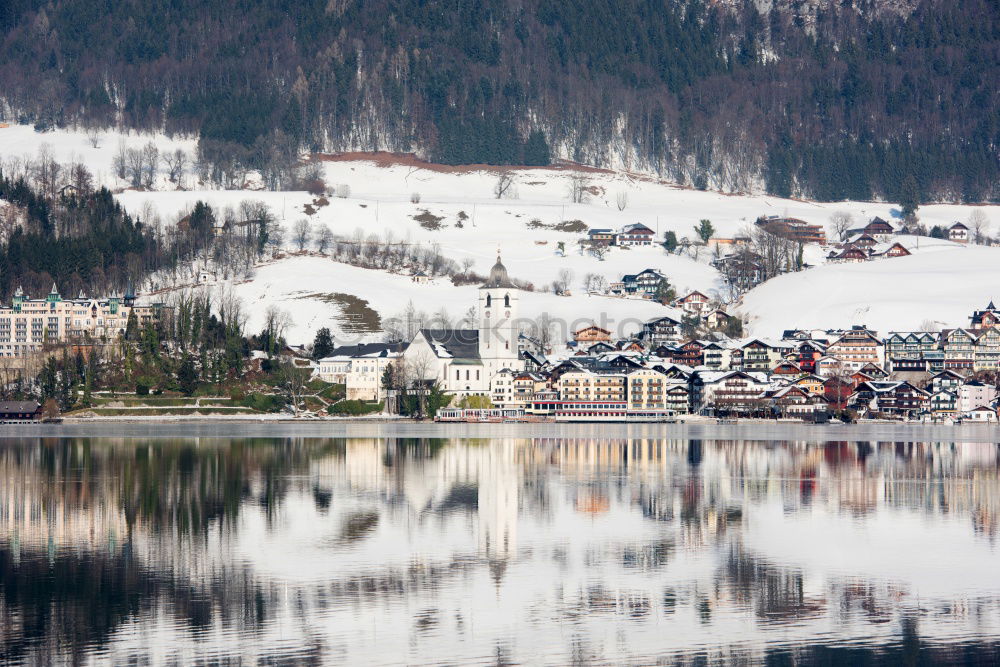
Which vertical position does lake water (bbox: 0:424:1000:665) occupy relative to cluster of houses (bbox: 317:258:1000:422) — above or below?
below

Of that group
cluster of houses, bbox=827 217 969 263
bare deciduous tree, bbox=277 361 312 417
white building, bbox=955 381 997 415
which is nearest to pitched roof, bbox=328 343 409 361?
bare deciduous tree, bbox=277 361 312 417

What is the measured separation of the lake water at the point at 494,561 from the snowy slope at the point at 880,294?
81.8 metres

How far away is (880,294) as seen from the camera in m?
151

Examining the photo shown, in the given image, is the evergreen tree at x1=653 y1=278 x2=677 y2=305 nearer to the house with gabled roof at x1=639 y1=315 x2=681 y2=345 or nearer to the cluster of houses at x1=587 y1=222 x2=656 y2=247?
the house with gabled roof at x1=639 y1=315 x2=681 y2=345

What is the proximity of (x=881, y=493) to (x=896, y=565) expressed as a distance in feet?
48.9

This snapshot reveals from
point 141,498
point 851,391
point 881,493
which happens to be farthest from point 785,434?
point 141,498

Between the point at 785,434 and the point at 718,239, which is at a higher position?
the point at 718,239

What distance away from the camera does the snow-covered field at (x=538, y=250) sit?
14288 centimetres

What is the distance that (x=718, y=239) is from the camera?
172 metres

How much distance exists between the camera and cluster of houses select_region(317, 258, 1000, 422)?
113 meters

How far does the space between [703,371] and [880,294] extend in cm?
3663

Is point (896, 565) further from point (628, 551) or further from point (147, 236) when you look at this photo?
point (147, 236)

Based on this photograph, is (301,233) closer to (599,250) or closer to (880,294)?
(599,250)

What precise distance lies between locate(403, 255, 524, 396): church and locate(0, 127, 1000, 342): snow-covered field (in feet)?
41.8
